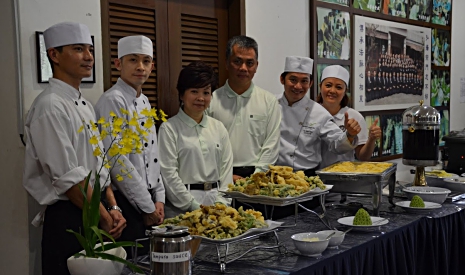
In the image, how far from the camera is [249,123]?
11.3ft

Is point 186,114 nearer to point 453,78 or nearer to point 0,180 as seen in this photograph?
point 0,180

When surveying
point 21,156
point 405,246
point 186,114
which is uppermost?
point 186,114

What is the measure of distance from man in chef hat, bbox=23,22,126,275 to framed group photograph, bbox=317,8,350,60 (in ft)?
8.43

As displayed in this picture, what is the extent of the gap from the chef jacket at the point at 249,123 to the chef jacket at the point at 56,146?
1.08 m

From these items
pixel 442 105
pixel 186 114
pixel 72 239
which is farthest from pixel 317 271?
pixel 442 105

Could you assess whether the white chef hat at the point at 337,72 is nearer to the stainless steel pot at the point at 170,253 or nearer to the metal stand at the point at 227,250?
the metal stand at the point at 227,250

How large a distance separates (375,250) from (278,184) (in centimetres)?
50

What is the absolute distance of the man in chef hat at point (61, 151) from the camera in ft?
7.85

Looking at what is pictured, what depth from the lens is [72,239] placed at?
2467mm

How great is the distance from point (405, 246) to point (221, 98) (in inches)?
55.9

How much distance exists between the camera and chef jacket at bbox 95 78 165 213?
2.72 m

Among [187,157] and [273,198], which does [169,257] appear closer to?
[273,198]

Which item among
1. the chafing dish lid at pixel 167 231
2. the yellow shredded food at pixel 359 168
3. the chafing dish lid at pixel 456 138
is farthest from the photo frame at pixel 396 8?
the chafing dish lid at pixel 167 231

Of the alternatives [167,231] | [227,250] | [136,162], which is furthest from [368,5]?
[167,231]
